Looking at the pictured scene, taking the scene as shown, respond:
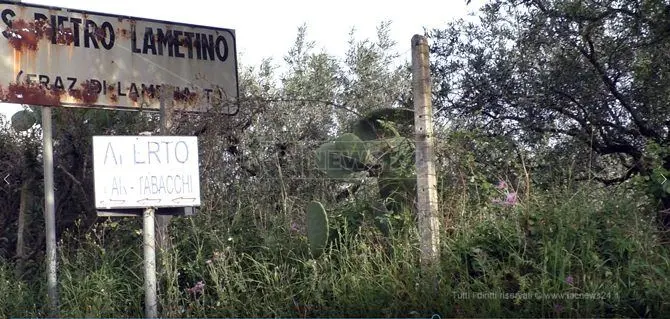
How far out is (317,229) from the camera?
7238 millimetres

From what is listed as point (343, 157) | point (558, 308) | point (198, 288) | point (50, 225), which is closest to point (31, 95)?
point (50, 225)

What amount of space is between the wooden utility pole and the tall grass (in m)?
0.13

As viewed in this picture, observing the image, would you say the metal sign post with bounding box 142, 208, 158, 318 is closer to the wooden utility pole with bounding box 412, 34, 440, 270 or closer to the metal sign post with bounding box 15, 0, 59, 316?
the metal sign post with bounding box 15, 0, 59, 316

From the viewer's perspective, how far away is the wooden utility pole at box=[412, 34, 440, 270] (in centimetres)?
662

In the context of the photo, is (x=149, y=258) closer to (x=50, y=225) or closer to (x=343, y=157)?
(x=50, y=225)

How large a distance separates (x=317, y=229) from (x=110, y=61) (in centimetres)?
315

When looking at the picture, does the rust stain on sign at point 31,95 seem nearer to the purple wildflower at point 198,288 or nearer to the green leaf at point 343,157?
the purple wildflower at point 198,288

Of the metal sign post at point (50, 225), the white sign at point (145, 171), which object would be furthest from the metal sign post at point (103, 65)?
the white sign at point (145, 171)

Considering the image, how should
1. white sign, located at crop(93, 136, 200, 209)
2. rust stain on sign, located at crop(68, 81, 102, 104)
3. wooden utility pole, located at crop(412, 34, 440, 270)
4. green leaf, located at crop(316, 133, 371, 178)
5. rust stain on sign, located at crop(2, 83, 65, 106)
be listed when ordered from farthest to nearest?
1. rust stain on sign, located at crop(68, 81, 102, 104)
2. rust stain on sign, located at crop(2, 83, 65, 106)
3. green leaf, located at crop(316, 133, 371, 178)
4. wooden utility pole, located at crop(412, 34, 440, 270)
5. white sign, located at crop(93, 136, 200, 209)

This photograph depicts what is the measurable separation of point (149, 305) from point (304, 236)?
1.76 meters

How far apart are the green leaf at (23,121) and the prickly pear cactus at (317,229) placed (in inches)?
170

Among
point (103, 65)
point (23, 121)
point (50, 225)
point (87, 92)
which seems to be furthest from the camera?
point (23, 121)

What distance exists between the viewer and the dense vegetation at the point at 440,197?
634 cm

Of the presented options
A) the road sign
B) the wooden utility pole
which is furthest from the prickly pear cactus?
the road sign
